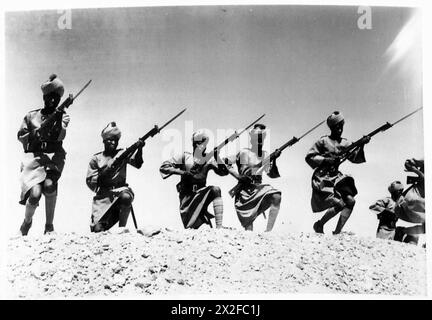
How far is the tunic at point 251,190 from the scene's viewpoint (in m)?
8.59

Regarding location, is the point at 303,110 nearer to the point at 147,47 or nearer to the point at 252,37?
the point at 252,37

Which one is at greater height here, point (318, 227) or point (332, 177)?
point (332, 177)

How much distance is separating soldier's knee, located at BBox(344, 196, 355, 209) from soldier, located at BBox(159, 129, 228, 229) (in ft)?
5.46

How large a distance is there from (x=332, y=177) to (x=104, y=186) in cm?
308

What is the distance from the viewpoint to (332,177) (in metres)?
8.77

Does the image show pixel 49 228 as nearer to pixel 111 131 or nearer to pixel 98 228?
pixel 98 228

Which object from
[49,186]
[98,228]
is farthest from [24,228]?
[98,228]

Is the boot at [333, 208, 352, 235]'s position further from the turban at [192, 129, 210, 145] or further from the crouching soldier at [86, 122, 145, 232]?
the crouching soldier at [86, 122, 145, 232]

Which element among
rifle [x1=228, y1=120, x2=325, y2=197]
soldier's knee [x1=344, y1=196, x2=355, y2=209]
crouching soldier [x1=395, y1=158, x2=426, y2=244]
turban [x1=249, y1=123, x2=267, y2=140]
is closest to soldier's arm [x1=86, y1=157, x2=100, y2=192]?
rifle [x1=228, y1=120, x2=325, y2=197]

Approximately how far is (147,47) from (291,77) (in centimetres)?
197

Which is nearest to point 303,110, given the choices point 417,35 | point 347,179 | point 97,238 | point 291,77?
point 291,77

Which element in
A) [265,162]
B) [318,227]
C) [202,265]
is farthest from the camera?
[265,162]

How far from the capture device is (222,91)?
A: 340 inches

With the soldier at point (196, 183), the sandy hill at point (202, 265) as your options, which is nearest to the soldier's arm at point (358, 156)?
the sandy hill at point (202, 265)
